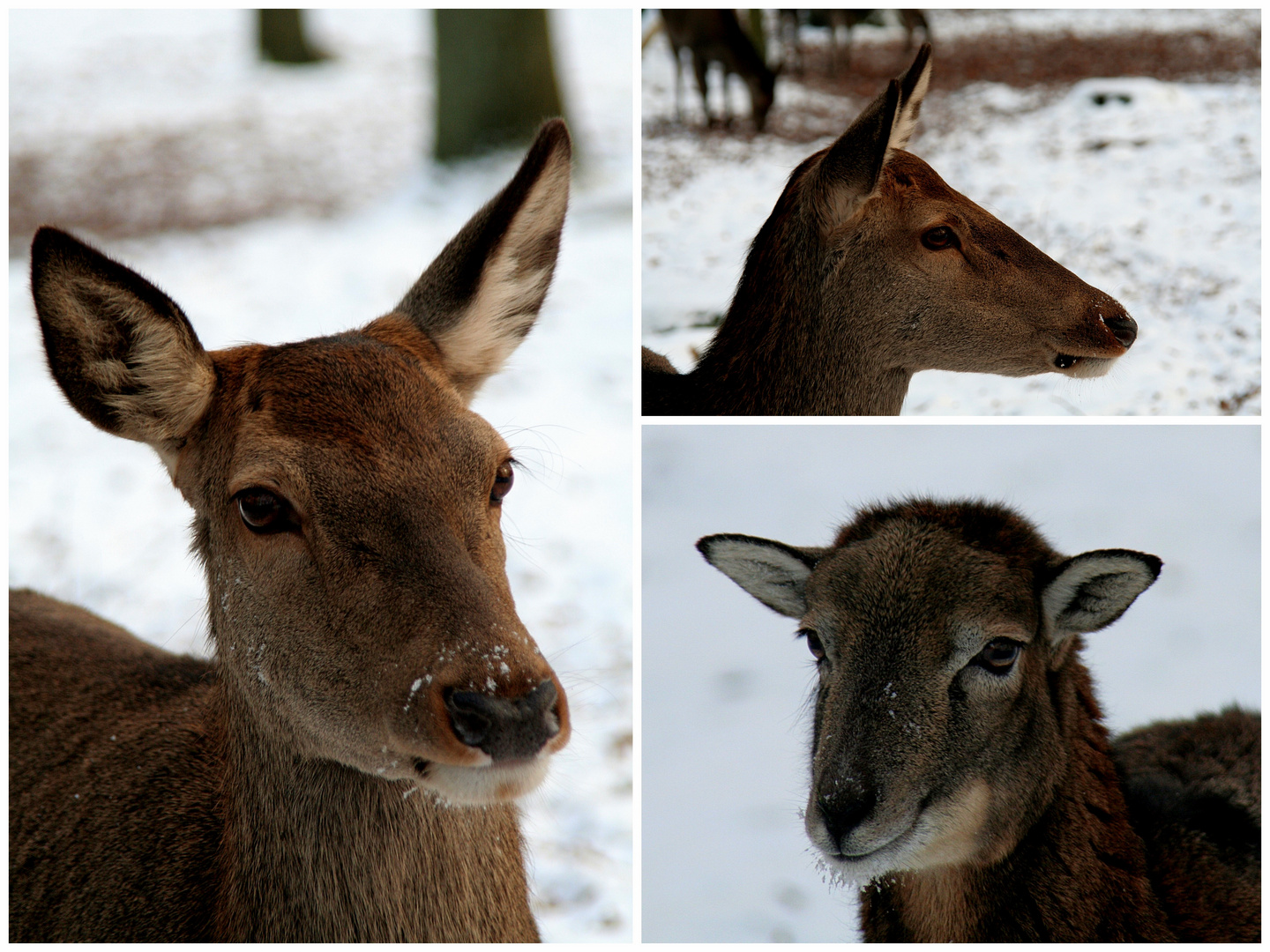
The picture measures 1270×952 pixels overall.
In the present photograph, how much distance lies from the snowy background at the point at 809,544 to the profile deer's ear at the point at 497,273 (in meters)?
1.19

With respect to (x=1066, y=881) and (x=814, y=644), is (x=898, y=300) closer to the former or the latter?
(x=814, y=644)

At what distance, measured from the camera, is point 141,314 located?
9.34 ft

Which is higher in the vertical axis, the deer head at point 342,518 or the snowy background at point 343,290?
the deer head at point 342,518

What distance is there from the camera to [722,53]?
444 inches

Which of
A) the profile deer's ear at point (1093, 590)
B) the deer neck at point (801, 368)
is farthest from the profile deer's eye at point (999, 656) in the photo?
the deer neck at point (801, 368)

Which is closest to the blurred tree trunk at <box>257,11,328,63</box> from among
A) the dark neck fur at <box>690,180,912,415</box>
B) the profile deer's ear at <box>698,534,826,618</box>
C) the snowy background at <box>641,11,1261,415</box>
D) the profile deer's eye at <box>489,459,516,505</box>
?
the snowy background at <box>641,11,1261,415</box>

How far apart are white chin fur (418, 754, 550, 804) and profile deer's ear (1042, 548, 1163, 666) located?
5.38 feet

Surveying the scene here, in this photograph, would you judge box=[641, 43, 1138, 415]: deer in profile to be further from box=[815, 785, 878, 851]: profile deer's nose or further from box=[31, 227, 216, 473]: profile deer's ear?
box=[31, 227, 216, 473]: profile deer's ear

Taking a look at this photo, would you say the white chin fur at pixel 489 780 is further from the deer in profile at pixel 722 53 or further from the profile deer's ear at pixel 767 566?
the deer in profile at pixel 722 53

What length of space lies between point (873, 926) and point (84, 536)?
528 cm

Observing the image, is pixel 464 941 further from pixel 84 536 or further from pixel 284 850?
pixel 84 536

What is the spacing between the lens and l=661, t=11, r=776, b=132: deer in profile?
32.7 feet

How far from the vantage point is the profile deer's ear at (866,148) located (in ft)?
11.5

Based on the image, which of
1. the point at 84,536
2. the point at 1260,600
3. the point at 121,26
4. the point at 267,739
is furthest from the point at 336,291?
the point at 121,26
